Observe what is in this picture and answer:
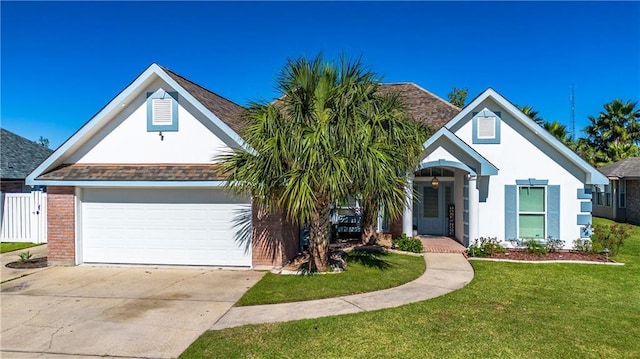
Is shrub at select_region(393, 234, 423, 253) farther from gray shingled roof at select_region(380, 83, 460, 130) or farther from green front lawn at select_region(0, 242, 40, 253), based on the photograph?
green front lawn at select_region(0, 242, 40, 253)

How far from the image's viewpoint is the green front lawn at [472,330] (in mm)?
5602

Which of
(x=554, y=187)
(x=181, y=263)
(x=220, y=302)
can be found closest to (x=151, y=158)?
(x=181, y=263)

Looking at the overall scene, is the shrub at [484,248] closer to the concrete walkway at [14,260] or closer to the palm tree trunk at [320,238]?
the palm tree trunk at [320,238]

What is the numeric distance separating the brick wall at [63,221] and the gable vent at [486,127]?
13.5 metres

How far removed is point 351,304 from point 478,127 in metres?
9.18

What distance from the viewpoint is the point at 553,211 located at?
13.7m

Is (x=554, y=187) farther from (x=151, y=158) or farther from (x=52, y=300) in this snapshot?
(x=52, y=300)

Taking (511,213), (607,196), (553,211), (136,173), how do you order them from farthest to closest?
(607,196) → (511,213) → (553,211) → (136,173)

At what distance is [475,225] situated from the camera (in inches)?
534

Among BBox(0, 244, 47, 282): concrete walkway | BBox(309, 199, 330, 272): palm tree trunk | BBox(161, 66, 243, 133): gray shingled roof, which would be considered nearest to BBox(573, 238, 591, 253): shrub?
BBox(309, 199, 330, 272): palm tree trunk

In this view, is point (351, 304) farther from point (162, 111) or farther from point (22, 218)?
point (22, 218)

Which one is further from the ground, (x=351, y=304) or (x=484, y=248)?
(x=484, y=248)

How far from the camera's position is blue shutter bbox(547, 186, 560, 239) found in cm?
1365

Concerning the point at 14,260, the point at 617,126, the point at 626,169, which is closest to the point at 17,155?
the point at 14,260
